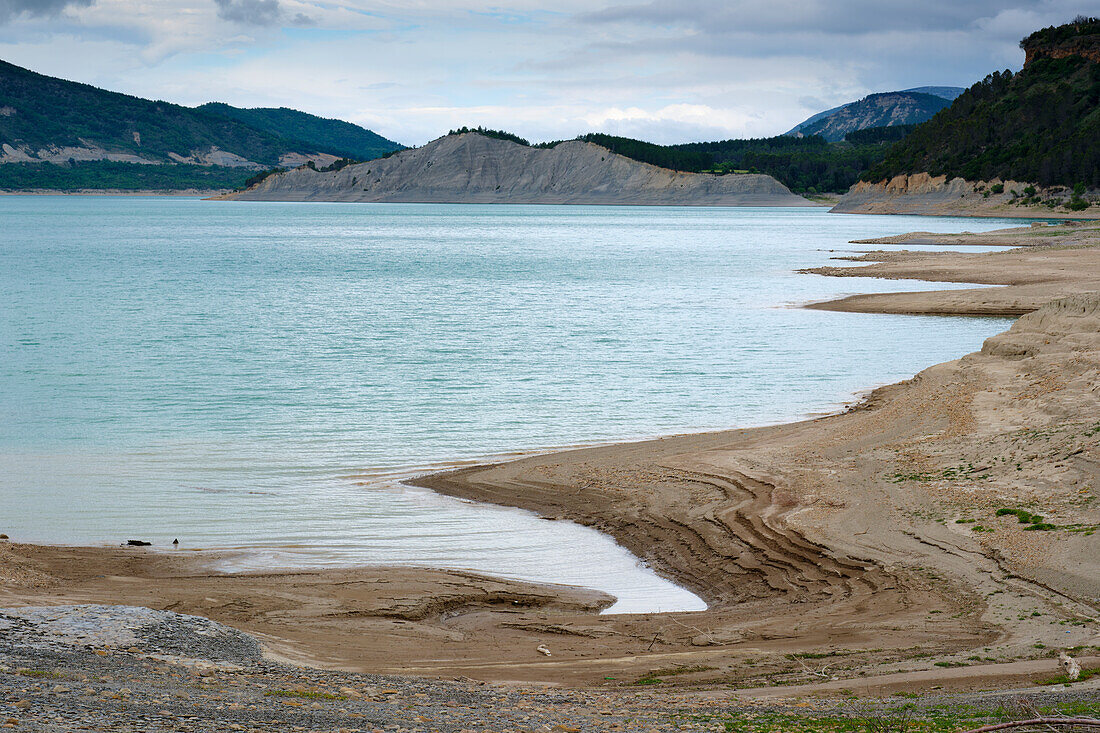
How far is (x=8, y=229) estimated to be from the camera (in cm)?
11019

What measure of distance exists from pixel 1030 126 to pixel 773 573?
5956 inches

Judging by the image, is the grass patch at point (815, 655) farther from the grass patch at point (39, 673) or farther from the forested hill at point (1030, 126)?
the forested hill at point (1030, 126)

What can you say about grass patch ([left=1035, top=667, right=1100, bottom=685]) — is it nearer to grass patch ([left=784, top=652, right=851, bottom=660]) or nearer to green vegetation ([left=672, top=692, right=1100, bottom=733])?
green vegetation ([left=672, top=692, right=1100, bottom=733])

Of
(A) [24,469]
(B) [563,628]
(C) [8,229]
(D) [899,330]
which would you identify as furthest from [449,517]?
(C) [8,229]

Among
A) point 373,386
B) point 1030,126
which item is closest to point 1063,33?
point 1030,126

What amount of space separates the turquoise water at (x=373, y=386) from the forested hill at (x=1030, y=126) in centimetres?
8681

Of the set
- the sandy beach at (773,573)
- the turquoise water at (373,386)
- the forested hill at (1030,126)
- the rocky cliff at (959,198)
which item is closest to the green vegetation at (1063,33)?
the forested hill at (1030,126)

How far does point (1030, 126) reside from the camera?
5595 inches

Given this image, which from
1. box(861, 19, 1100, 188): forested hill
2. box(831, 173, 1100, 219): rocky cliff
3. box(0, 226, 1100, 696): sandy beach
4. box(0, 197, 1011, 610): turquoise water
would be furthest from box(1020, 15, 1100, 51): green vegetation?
box(0, 226, 1100, 696): sandy beach

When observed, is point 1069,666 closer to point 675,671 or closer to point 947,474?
point 675,671

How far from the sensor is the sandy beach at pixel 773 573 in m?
8.59

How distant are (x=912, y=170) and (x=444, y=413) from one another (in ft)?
479

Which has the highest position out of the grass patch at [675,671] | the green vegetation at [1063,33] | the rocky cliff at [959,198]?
the green vegetation at [1063,33]

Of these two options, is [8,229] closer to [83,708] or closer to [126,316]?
[126,316]
